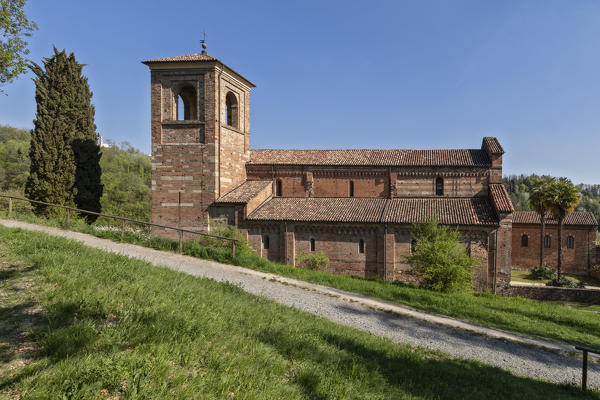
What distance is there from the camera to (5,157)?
48.1m

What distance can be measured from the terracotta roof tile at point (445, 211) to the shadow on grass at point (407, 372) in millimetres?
12454

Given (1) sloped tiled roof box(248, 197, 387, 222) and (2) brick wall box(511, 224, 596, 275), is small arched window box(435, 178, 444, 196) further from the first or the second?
(2) brick wall box(511, 224, 596, 275)

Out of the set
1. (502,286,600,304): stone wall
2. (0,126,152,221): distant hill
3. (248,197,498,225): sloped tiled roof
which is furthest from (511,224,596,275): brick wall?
(0,126,152,221): distant hill

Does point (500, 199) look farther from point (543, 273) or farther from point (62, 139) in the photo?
point (62, 139)

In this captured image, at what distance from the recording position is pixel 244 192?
72.1 ft

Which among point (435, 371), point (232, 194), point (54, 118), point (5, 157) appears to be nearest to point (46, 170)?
point (54, 118)

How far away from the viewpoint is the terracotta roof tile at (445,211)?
1911cm

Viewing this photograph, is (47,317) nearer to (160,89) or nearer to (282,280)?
(282,280)

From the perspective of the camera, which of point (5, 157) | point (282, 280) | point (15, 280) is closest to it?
point (15, 280)

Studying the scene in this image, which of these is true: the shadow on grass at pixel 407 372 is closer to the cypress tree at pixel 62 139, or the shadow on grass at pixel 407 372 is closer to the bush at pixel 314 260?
the bush at pixel 314 260

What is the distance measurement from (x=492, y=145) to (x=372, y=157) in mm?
8242

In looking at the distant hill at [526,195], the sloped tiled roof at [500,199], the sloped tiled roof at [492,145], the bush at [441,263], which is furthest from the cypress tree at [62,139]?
the distant hill at [526,195]

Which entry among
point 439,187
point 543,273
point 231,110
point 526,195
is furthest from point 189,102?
point 526,195

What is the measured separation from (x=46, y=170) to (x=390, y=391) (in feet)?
79.6
